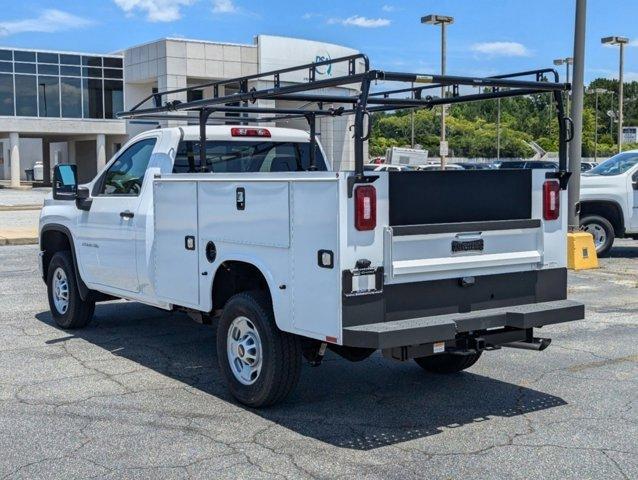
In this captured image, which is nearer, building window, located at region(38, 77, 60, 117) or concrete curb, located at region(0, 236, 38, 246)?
concrete curb, located at region(0, 236, 38, 246)

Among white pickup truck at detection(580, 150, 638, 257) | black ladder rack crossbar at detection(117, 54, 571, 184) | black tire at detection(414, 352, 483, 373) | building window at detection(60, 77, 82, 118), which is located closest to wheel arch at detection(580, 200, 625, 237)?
white pickup truck at detection(580, 150, 638, 257)

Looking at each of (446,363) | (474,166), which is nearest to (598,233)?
(446,363)

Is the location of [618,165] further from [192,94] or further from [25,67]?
[25,67]

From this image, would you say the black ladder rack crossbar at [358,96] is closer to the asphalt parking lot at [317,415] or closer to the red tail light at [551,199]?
the red tail light at [551,199]

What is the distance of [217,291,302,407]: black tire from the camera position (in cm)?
588

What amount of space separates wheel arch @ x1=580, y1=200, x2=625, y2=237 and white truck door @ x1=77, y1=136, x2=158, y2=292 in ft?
33.7

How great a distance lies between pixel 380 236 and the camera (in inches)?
215

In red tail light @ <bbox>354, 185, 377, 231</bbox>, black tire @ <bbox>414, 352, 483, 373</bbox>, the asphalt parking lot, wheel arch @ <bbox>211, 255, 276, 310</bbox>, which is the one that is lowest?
the asphalt parking lot

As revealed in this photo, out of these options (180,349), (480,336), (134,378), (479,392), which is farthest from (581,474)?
(180,349)

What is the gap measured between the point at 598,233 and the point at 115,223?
1078 centimetres

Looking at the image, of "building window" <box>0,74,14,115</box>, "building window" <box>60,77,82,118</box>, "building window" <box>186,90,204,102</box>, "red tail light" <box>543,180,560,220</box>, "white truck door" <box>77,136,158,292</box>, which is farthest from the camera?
"building window" <box>60,77,82,118</box>

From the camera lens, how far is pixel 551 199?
20.9 feet

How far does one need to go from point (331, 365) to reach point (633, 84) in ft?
442

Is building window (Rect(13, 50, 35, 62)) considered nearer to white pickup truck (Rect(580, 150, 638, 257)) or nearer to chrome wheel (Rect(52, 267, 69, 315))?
white pickup truck (Rect(580, 150, 638, 257))
